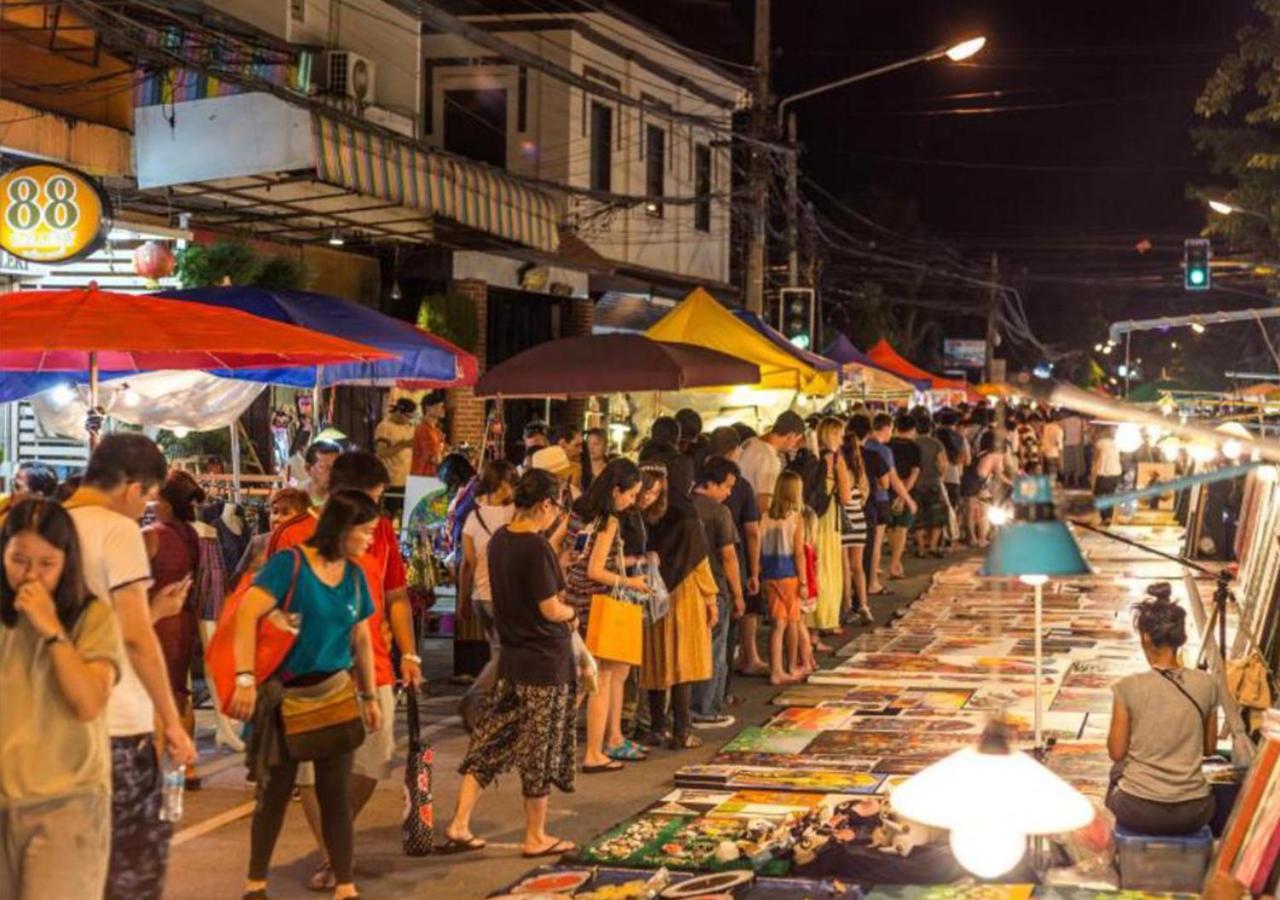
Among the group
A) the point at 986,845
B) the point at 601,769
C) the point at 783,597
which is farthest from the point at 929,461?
the point at 986,845

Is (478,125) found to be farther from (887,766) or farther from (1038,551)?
(1038,551)

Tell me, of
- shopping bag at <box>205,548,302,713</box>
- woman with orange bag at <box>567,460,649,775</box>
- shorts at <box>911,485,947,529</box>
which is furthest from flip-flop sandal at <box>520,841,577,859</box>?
shorts at <box>911,485,947,529</box>

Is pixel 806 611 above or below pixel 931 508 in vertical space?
below

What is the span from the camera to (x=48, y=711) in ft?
19.0

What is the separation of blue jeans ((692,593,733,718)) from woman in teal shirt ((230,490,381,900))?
5045 mm

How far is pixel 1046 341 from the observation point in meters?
100

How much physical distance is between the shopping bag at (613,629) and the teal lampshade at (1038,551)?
6.88 meters

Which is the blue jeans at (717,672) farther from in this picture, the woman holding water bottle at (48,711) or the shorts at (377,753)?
the woman holding water bottle at (48,711)

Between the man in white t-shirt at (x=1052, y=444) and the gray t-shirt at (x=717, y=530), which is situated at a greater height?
the man in white t-shirt at (x=1052, y=444)

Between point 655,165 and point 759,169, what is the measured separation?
29.6ft

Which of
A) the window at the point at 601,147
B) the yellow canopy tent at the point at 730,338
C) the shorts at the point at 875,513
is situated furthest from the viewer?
the window at the point at 601,147

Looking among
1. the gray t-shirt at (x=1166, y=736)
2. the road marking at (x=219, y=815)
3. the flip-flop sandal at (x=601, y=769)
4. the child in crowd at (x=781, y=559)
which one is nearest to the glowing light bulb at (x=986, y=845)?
the gray t-shirt at (x=1166, y=736)

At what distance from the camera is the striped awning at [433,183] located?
16625mm

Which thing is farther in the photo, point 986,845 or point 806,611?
point 806,611
